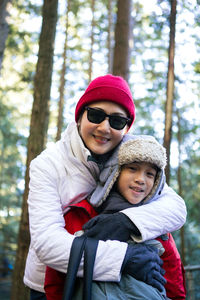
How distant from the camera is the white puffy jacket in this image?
1864 mm

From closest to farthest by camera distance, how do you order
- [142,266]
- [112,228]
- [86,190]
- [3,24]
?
[142,266]
[112,228]
[86,190]
[3,24]

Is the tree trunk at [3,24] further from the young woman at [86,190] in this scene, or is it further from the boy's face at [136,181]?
the boy's face at [136,181]

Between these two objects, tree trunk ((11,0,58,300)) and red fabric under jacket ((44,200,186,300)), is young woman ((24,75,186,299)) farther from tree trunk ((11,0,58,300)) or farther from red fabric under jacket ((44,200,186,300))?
tree trunk ((11,0,58,300))

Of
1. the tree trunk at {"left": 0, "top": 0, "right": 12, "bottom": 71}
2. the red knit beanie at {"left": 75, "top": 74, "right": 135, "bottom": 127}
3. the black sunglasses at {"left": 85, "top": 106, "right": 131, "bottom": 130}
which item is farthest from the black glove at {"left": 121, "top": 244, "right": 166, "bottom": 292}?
the tree trunk at {"left": 0, "top": 0, "right": 12, "bottom": 71}

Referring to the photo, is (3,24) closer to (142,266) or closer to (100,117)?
(100,117)

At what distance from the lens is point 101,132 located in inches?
94.3

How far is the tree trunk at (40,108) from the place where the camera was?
4461 mm

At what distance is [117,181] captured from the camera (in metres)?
2.36

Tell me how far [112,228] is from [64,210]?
44cm

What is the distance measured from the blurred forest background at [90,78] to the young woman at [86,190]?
2.29 feet

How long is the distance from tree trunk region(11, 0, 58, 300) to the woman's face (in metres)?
2.33

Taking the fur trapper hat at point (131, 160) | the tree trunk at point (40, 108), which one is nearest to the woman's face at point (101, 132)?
the fur trapper hat at point (131, 160)

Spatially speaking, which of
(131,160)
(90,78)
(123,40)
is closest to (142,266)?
(131,160)

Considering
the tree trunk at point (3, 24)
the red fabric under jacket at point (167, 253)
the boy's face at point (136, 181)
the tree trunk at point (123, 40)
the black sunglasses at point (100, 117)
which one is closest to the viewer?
the red fabric under jacket at point (167, 253)
